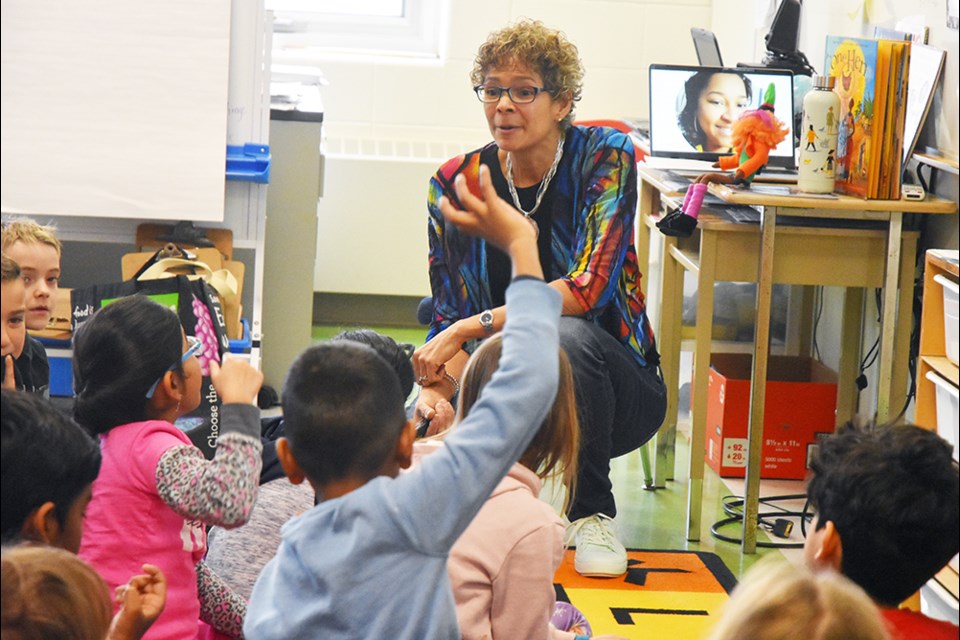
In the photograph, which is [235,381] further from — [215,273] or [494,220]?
[215,273]

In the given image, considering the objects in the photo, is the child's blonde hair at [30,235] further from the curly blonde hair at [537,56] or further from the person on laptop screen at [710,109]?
the person on laptop screen at [710,109]

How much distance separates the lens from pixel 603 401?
8.55ft

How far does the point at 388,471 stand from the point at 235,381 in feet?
0.90

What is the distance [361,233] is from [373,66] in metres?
0.65

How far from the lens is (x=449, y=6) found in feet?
16.6

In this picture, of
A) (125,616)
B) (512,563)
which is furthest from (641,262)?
(125,616)

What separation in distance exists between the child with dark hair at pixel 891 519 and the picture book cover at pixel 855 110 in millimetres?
1404

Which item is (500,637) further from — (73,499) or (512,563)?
(73,499)

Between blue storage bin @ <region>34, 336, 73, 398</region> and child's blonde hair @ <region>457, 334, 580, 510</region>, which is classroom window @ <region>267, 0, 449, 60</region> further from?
child's blonde hair @ <region>457, 334, 580, 510</region>

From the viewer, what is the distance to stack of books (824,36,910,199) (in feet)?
8.89

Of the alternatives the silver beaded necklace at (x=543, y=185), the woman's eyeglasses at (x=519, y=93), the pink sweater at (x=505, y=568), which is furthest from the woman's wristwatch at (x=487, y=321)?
the pink sweater at (x=505, y=568)

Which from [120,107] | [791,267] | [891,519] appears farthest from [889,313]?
[120,107]

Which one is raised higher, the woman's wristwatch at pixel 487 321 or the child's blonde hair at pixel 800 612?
the woman's wristwatch at pixel 487 321

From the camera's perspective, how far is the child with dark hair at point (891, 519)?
1.43m
